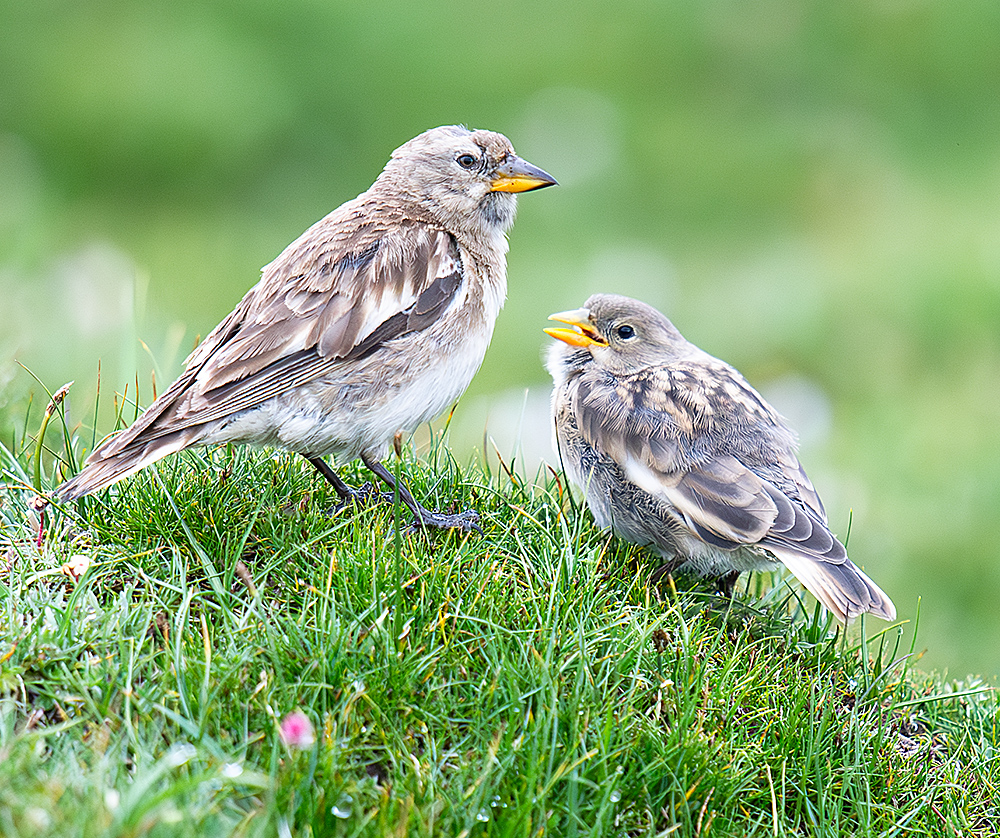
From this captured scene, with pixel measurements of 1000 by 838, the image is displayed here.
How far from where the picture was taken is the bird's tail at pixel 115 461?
4.24m

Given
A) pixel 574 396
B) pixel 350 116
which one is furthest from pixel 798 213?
pixel 574 396

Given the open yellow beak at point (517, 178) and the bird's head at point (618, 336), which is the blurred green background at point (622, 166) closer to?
the bird's head at point (618, 336)

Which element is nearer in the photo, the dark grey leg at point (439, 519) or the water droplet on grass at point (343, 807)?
the water droplet on grass at point (343, 807)

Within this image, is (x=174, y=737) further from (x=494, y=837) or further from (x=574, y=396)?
(x=574, y=396)

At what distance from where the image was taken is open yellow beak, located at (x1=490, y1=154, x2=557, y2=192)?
578cm

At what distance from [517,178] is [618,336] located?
0.93 meters

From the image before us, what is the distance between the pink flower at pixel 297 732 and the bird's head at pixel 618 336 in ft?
9.57

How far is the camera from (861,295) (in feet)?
37.8

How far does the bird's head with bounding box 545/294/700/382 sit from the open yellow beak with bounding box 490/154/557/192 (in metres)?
0.65

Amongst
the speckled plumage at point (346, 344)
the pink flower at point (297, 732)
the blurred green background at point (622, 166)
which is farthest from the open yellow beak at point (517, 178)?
the blurred green background at point (622, 166)

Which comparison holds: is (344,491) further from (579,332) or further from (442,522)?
(579,332)

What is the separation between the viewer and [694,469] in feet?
16.3

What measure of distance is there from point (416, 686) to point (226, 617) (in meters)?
0.67

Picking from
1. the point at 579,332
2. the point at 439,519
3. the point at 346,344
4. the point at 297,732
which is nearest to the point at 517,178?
the point at 579,332
